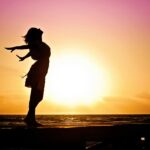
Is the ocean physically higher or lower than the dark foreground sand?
lower

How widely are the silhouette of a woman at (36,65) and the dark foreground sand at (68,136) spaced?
2.31m

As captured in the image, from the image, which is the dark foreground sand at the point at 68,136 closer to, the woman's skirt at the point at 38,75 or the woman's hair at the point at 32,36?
the woman's skirt at the point at 38,75

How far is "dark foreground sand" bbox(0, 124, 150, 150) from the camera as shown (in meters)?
5.62

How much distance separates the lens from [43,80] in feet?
28.5

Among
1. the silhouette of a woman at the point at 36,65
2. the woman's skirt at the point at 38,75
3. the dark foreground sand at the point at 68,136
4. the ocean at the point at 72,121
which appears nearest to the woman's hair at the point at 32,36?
the silhouette of a woman at the point at 36,65

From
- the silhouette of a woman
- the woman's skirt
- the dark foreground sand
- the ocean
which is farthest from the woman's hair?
the dark foreground sand

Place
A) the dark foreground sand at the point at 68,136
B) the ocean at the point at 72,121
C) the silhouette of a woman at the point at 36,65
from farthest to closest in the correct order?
the silhouette of a woman at the point at 36,65 < the ocean at the point at 72,121 < the dark foreground sand at the point at 68,136

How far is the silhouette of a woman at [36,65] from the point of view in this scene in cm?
847

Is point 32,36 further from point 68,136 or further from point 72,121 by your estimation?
point 72,121

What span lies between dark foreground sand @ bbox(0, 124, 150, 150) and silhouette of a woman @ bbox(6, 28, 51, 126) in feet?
7.58

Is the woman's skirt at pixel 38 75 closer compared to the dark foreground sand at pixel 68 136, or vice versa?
the dark foreground sand at pixel 68 136

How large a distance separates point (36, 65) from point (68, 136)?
3002 millimetres

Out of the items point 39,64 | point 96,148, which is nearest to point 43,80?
point 39,64

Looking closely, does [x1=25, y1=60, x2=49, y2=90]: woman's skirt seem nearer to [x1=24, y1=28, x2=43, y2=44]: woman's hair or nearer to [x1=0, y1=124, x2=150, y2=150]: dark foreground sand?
[x1=24, y1=28, x2=43, y2=44]: woman's hair
